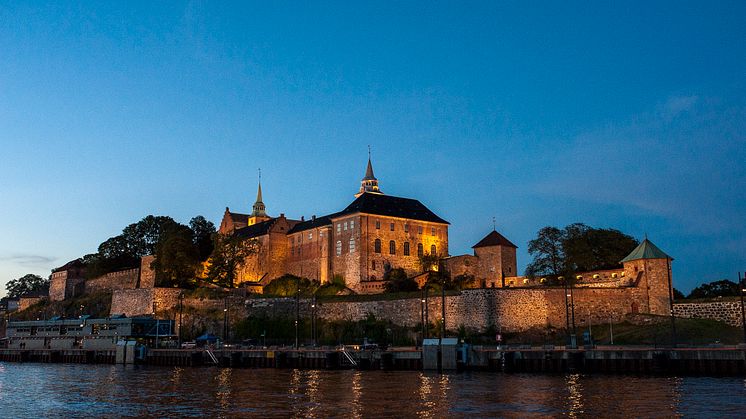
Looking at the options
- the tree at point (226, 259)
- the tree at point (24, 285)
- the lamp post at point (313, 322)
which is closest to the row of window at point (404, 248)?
the lamp post at point (313, 322)

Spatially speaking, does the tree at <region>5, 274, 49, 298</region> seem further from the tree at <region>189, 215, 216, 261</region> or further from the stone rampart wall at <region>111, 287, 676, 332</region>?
the stone rampart wall at <region>111, 287, 676, 332</region>

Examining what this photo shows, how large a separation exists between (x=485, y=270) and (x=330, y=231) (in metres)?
20.9

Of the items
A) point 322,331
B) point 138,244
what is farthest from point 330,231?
point 138,244

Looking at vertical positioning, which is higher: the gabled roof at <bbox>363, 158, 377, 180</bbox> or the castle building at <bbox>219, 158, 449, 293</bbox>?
the gabled roof at <bbox>363, 158, 377, 180</bbox>

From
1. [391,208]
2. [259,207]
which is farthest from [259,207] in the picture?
[391,208]

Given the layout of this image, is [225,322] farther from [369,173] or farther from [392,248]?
[369,173]

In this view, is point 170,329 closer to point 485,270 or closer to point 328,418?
point 485,270

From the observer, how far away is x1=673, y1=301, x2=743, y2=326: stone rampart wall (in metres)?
57.9

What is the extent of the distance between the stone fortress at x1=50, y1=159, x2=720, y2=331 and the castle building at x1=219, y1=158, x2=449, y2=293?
126mm

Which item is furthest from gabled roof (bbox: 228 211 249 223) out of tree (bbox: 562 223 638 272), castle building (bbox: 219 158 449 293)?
tree (bbox: 562 223 638 272)

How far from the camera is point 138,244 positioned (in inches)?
4195

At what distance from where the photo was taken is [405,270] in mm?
87750

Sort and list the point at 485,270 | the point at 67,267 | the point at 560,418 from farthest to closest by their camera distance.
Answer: the point at 67,267 → the point at 485,270 → the point at 560,418

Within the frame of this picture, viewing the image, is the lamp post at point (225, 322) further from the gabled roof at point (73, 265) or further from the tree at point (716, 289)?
the tree at point (716, 289)
